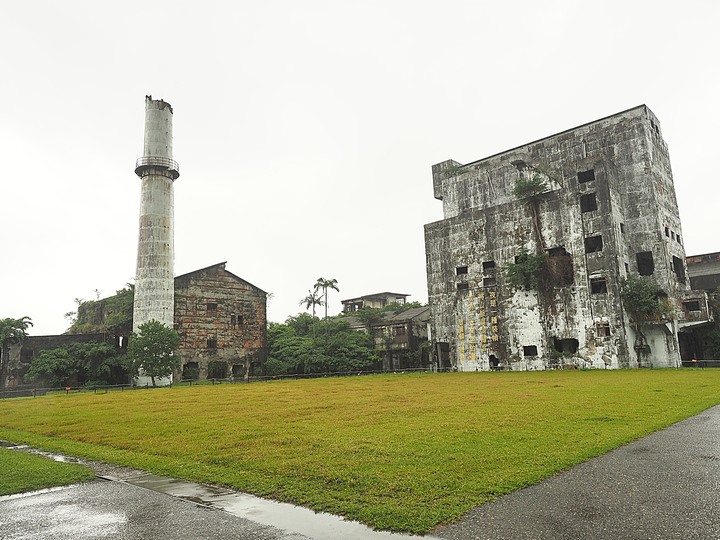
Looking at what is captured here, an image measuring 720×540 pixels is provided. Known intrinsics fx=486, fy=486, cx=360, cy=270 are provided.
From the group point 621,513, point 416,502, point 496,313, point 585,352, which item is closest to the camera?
point 621,513

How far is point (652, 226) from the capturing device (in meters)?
37.0

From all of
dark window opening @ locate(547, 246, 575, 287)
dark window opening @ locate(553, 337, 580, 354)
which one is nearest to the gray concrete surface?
dark window opening @ locate(553, 337, 580, 354)

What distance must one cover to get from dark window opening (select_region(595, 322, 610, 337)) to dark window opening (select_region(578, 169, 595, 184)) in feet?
36.4

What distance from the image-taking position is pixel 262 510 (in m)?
5.58

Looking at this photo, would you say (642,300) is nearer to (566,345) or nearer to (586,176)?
(566,345)

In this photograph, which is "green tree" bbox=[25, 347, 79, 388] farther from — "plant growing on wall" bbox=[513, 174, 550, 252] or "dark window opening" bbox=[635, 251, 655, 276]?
"dark window opening" bbox=[635, 251, 655, 276]

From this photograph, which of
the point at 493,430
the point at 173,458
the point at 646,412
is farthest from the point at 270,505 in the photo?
the point at 646,412

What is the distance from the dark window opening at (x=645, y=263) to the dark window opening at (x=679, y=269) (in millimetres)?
2248

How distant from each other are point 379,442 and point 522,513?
13.4ft

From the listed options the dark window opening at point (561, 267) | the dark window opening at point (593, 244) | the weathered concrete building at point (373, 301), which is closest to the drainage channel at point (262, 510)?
the dark window opening at point (561, 267)

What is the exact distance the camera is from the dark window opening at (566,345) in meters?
36.7

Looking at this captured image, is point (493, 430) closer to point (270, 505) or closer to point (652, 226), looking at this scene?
point (270, 505)

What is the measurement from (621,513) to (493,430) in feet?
15.7

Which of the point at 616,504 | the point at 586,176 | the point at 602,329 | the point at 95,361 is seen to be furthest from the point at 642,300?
the point at 95,361
